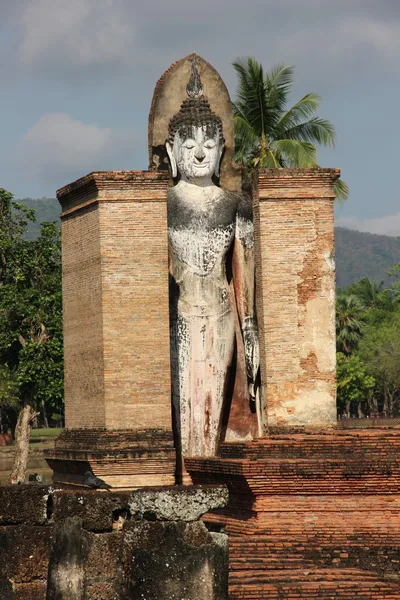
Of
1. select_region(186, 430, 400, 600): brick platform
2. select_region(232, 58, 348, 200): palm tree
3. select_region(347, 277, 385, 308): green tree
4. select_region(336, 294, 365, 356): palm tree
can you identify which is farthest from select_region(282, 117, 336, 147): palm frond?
select_region(347, 277, 385, 308): green tree

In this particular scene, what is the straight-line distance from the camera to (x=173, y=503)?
319 inches

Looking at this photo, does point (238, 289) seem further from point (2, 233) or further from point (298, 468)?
point (2, 233)

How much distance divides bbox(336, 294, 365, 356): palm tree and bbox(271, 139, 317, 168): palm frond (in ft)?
120

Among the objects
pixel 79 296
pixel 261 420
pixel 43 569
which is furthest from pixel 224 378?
pixel 43 569

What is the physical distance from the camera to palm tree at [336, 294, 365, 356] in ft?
214

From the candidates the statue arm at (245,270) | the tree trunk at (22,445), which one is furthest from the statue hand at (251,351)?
the tree trunk at (22,445)

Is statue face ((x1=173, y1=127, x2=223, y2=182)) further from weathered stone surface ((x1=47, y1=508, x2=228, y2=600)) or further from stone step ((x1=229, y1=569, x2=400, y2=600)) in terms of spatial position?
weathered stone surface ((x1=47, y1=508, x2=228, y2=600))

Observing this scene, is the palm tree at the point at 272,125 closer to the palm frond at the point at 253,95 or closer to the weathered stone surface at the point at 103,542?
the palm frond at the point at 253,95

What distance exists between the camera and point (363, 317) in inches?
2704

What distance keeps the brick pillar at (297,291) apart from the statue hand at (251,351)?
0.76 feet

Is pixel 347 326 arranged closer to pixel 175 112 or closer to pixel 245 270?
pixel 175 112

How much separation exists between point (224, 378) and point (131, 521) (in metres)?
7.43

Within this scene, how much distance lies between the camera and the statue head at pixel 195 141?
51.6ft

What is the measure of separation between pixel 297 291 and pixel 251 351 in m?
0.88
